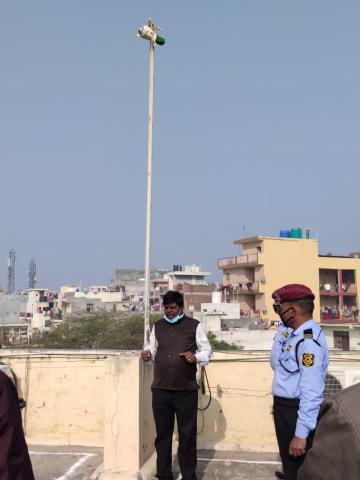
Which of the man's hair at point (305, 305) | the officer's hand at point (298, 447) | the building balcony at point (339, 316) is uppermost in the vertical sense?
the man's hair at point (305, 305)

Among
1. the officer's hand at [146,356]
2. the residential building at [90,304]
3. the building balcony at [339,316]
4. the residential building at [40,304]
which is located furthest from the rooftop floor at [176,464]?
the residential building at [40,304]

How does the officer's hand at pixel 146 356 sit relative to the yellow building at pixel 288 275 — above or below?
below

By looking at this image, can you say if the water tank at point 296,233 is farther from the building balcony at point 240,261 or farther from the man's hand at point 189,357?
the man's hand at point 189,357

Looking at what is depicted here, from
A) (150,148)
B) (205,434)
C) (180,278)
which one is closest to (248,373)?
(205,434)

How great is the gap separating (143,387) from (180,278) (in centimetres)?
7990

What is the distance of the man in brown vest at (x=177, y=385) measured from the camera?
13.6 feet

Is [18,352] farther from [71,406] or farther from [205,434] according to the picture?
[205,434]

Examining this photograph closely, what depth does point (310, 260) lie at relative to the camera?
5366 cm

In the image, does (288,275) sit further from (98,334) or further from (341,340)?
(98,334)

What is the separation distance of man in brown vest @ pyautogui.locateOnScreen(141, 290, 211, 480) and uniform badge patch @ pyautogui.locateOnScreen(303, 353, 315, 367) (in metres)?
1.28

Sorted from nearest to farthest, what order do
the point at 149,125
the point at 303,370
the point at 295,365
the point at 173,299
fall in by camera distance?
the point at 303,370
the point at 295,365
the point at 173,299
the point at 149,125

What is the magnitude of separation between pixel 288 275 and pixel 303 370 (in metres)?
50.2

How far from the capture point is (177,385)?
13.5 feet

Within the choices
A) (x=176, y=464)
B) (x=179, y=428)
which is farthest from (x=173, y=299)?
(x=176, y=464)
